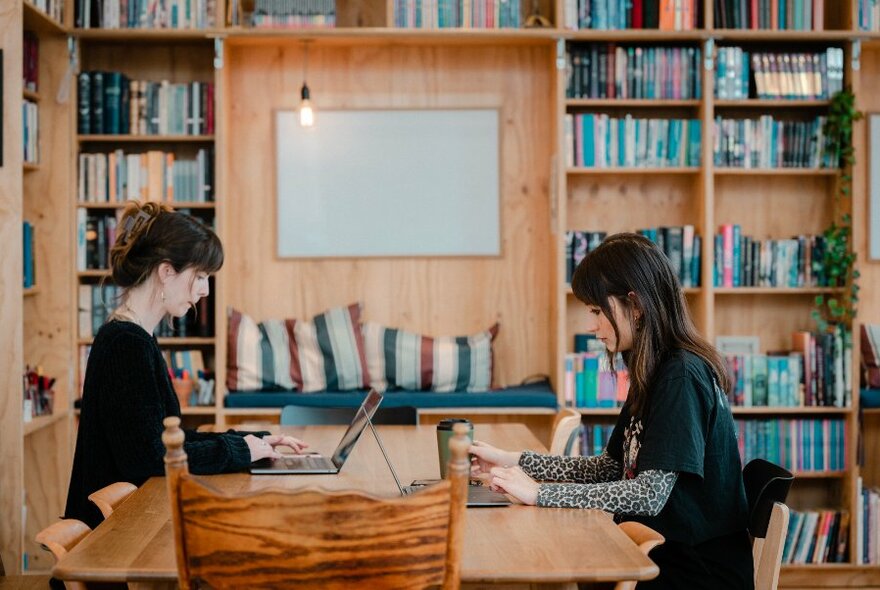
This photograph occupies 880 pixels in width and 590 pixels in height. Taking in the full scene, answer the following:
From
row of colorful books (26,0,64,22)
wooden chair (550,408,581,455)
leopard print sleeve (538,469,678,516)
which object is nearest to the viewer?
leopard print sleeve (538,469,678,516)

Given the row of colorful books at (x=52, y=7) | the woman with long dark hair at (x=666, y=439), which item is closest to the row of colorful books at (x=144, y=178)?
the row of colorful books at (x=52, y=7)

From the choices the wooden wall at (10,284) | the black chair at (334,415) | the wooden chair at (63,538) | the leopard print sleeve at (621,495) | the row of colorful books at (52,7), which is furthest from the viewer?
the row of colorful books at (52,7)

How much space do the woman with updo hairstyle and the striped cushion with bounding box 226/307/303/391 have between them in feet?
6.17

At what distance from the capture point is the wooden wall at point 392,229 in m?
5.04

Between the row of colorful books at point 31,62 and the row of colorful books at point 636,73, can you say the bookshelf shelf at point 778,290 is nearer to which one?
the row of colorful books at point 636,73

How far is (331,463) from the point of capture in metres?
2.71

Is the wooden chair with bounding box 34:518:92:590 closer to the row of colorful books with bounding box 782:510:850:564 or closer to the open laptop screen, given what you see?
the open laptop screen

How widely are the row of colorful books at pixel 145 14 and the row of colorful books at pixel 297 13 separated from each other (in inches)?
8.6

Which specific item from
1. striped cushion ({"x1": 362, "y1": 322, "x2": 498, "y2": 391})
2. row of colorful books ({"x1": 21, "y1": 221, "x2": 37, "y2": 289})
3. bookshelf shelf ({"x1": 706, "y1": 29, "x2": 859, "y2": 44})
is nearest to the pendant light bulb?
striped cushion ({"x1": 362, "y1": 322, "x2": 498, "y2": 391})

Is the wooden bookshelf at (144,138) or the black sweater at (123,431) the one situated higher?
the wooden bookshelf at (144,138)

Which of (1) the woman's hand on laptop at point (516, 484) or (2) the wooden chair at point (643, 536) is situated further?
(1) the woman's hand on laptop at point (516, 484)

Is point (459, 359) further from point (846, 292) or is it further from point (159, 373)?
point (159, 373)

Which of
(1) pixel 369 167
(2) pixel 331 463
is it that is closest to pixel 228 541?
(2) pixel 331 463

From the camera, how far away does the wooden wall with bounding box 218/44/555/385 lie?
5039 millimetres
